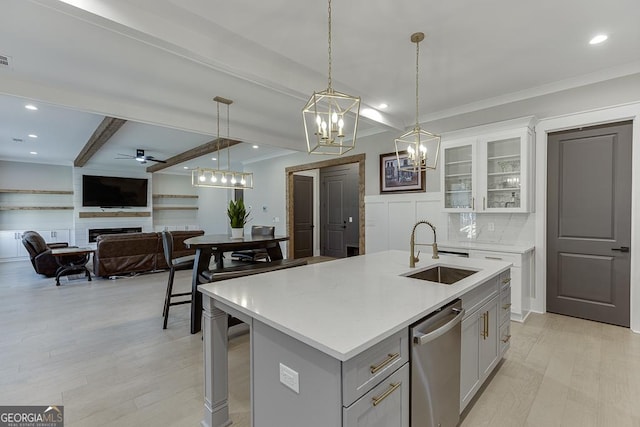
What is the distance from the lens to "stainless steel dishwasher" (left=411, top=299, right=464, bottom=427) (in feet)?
4.25

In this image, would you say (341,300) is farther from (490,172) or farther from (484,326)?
(490,172)

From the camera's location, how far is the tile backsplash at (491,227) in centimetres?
376

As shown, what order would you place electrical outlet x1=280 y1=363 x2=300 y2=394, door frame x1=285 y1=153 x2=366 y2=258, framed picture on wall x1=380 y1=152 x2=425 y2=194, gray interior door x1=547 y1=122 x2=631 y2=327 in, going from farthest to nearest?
door frame x1=285 y1=153 x2=366 y2=258 < framed picture on wall x1=380 y1=152 x2=425 y2=194 < gray interior door x1=547 y1=122 x2=631 y2=327 < electrical outlet x1=280 y1=363 x2=300 y2=394

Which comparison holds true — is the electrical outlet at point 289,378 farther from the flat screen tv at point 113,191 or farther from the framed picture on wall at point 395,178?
the flat screen tv at point 113,191

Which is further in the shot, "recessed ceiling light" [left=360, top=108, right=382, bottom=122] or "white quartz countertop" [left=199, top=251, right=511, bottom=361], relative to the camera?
"recessed ceiling light" [left=360, top=108, right=382, bottom=122]

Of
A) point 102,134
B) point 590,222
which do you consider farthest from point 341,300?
point 102,134

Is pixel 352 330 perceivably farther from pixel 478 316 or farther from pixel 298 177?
pixel 298 177

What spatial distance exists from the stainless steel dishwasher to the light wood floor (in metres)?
0.45

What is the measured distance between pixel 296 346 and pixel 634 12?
138 inches

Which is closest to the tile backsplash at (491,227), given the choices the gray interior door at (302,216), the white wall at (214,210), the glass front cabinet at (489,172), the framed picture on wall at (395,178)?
the glass front cabinet at (489,172)

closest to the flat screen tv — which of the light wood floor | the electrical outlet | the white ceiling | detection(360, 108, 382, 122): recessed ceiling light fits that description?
the white ceiling

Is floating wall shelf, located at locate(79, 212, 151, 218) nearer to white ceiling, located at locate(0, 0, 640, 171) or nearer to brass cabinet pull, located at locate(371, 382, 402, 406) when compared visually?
white ceiling, located at locate(0, 0, 640, 171)

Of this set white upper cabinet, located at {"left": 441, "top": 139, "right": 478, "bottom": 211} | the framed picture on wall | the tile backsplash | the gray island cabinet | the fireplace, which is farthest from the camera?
the fireplace

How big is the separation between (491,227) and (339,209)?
13.7 ft
